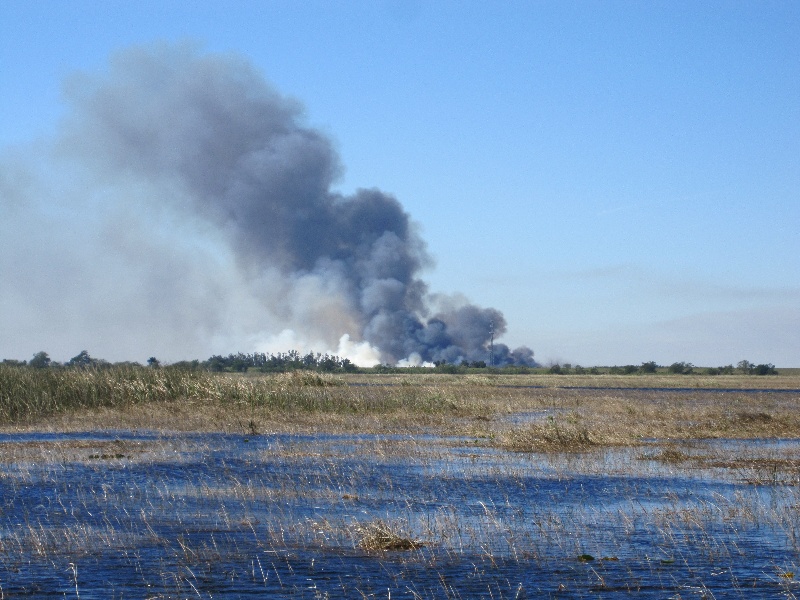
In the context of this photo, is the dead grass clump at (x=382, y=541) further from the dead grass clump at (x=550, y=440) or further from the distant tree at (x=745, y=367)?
the distant tree at (x=745, y=367)

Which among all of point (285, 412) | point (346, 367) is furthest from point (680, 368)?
point (285, 412)

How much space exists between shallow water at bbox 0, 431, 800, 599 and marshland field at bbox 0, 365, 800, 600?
0.05 m

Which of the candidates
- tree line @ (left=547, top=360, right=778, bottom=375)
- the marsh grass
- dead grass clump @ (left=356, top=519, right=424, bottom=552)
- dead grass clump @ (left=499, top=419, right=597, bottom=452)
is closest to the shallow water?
dead grass clump @ (left=356, top=519, right=424, bottom=552)

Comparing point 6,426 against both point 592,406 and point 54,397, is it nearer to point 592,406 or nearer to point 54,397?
point 54,397

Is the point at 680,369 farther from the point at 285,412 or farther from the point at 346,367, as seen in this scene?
the point at 285,412

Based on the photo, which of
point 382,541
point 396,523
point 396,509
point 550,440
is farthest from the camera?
point 550,440

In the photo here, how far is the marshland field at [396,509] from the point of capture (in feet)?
38.7

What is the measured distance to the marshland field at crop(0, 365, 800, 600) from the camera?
38.7ft

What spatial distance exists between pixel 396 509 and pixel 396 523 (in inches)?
61.1

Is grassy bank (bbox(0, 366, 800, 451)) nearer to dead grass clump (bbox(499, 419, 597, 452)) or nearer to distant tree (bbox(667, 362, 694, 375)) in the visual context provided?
dead grass clump (bbox(499, 419, 597, 452))

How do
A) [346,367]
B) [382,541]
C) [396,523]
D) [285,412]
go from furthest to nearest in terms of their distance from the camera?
1. [346,367]
2. [285,412]
3. [396,523]
4. [382,541]

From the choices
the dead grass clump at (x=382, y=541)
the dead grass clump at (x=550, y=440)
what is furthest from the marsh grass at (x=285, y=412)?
the dead grass clump at (x=382, y=541)

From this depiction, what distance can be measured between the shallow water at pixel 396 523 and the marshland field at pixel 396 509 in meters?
0.05

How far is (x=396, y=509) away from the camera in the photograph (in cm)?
1673
